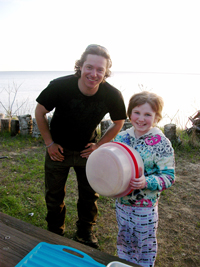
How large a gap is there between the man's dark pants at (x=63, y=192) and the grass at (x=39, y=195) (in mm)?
292

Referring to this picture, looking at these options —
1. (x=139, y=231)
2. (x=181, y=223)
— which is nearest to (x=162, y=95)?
(x=181, y=223)

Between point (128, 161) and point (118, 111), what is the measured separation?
1086mm

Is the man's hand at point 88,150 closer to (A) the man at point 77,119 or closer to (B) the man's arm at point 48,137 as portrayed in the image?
(A) the man at point 77,119

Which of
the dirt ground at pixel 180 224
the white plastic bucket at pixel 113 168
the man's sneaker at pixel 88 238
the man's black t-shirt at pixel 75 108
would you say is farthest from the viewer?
the man's sneaker at pixel 88 238

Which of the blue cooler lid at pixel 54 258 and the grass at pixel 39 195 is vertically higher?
the blue cooler lid at pixel 54 258

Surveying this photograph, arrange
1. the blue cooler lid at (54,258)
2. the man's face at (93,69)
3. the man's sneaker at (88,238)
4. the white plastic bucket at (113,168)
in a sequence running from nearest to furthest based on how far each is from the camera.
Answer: the blue cooler lid at (54,258) → the white plastic bucket at (113,168) → the man's face at (93,69) → the man's sneaker at (88,238)

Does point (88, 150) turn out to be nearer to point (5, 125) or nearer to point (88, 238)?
point (88, 238)

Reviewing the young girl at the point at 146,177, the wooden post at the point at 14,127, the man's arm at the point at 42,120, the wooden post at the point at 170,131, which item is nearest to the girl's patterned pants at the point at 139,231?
the young girl at the point at 146,177

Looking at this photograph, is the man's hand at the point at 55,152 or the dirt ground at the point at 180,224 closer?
the man's hand at the point at 55,152

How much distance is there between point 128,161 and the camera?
1.29 meters

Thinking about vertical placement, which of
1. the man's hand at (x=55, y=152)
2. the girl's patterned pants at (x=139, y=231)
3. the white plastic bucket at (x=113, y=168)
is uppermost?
the white plastic bucket at (x=113, y=168)

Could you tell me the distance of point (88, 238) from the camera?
251 cm

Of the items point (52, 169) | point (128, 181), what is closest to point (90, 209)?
point (52, 169)

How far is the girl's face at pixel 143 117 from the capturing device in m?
1.60
